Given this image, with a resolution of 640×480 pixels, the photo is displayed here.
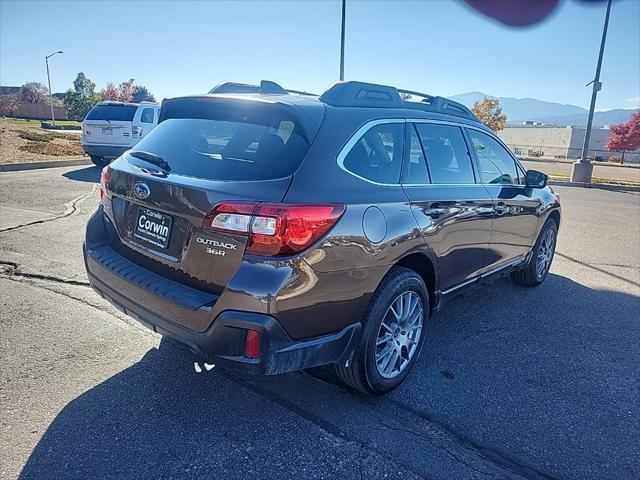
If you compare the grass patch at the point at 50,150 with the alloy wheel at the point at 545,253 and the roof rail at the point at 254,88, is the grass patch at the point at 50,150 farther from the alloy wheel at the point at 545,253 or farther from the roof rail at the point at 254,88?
the alloy wheel at the point at 545,253

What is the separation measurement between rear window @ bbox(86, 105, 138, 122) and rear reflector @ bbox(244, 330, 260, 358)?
39.0 feet

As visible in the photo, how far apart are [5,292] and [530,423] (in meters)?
4.35

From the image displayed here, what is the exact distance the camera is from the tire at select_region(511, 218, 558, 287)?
5.23m

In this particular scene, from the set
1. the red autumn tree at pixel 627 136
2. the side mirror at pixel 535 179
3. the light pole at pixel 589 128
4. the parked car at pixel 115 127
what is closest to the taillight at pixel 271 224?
the side mirror at pixel 535 179

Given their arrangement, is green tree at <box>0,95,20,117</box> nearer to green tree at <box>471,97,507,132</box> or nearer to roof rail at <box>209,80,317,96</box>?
green tree at <box>471,97,507,132</box>

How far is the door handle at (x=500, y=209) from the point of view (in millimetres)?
4062

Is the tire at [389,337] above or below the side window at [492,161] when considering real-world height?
below

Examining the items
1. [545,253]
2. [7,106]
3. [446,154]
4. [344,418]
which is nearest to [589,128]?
[545,253]

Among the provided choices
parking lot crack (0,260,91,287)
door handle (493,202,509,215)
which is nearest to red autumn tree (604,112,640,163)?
door handle (493,202,509,215)

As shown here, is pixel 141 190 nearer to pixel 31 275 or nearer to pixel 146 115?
pixel 31 275

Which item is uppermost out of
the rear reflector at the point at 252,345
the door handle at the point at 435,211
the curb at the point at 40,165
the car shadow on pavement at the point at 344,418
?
the door handle at the point at 435,211

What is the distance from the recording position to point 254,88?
3693 millimetres

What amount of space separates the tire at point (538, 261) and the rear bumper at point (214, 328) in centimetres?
333

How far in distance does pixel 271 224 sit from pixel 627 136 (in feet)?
193
